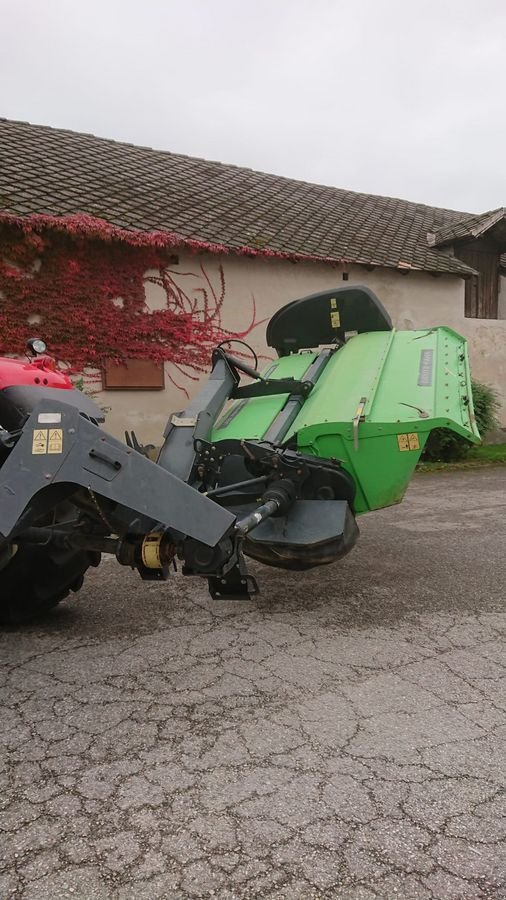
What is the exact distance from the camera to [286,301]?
441 inches

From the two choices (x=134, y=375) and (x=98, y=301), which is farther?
(x=134, y=375)

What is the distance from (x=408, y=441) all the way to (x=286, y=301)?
8.02m

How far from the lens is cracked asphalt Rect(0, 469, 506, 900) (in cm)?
180

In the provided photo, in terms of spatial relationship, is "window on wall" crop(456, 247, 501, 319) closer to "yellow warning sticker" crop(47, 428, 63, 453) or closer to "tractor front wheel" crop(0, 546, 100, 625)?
"tractor front wheel" crop(0, 546, 100, 625)

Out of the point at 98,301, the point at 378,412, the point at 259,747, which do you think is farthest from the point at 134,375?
the point at 259,747

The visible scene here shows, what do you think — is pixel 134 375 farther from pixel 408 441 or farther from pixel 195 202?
pixel 408 441

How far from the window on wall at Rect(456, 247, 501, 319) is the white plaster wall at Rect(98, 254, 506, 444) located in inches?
28.4

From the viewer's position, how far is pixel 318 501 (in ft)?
11.8

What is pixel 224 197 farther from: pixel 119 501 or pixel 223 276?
pixel 119 501

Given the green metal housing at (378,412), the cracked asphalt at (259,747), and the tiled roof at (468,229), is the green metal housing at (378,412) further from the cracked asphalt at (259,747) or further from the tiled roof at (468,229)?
the tiled roof at (468,229)

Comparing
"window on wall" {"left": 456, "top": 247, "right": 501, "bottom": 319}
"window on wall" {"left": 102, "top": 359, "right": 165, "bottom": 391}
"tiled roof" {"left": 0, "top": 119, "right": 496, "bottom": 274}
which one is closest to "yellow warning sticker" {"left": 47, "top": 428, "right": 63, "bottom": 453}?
"tiled roof" {"left": 0, "top": 119, "right": 496, "bottom": 274}

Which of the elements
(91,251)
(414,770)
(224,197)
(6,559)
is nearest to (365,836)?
(414,770)

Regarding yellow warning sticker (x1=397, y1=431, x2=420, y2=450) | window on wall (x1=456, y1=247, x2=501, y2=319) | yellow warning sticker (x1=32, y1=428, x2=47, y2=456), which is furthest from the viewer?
window on wall (x1=456, y1=247, x2=501, y2=319)

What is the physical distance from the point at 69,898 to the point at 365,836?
2.64 ft
